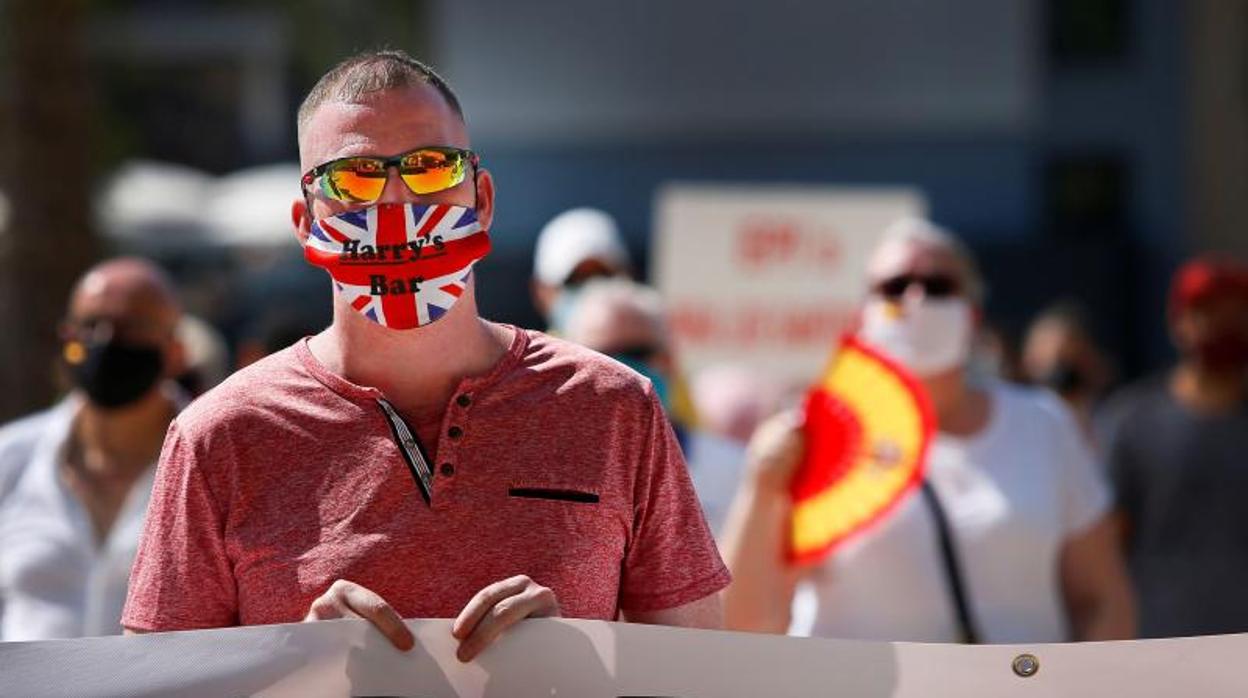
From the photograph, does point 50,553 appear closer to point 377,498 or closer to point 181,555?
point 181,555

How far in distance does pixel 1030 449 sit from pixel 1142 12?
22.3 metres

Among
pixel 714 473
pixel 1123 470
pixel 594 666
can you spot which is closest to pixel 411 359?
pixel 594 666

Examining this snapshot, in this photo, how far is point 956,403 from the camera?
5348 millimetres

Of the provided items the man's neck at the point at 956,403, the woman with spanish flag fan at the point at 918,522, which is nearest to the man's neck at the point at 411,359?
the woman with spanish flag fan at the point at 918,522

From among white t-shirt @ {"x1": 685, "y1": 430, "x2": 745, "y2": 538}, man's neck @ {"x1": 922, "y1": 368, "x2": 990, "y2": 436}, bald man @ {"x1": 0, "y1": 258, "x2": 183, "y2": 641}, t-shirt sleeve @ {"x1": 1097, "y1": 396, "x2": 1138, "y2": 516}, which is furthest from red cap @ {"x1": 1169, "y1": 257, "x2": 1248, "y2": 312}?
bald man @ {"x1": 0, "y1": 258, "x2": 183, "y2": 641}

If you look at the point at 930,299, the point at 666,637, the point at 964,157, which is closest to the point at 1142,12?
the point at 964,157

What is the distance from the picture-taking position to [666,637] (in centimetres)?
299

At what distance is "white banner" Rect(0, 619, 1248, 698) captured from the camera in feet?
9.50

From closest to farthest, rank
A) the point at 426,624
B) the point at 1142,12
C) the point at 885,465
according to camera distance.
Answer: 1. the point at 426,624
2. the point at 885,465
3. the point at 1142,12

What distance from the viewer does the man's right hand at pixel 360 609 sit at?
2.81 meters

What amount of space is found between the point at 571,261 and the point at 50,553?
2.55 meters

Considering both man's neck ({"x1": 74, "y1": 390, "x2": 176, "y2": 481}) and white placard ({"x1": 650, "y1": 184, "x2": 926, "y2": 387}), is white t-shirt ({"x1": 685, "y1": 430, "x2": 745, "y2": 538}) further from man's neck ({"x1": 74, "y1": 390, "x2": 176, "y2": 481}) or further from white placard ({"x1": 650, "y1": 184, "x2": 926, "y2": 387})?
white placard ({"x1": 650, "y1": 184, "x2": 926, "y2": 387})

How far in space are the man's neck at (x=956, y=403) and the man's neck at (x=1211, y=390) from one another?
5.97 feet

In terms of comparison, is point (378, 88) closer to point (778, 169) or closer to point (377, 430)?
point (377, 430)
